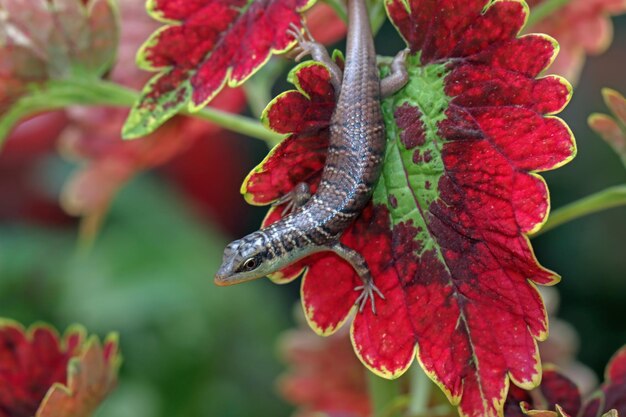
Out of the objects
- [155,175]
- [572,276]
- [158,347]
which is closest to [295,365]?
[158,347]

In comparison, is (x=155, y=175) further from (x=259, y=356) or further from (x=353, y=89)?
(x=353, y=89)

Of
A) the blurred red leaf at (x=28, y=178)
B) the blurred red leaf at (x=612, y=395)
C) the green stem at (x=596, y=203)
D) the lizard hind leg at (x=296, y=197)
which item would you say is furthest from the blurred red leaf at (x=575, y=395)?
the blurred red leaf at (x=28, y=178)

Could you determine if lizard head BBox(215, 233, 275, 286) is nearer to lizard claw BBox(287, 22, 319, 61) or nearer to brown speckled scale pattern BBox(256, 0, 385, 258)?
brown speckled scale pattern BBox(256, 0, 385, 258)

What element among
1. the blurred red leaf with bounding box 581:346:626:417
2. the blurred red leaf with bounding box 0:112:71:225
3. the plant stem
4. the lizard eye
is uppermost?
the lizard eye

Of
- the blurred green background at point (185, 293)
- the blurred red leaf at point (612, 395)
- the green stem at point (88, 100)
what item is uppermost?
the green stem at point (88, 100)

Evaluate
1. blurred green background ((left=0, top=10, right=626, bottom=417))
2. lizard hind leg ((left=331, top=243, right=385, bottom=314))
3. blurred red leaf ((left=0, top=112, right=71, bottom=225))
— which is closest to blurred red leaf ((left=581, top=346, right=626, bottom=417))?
lizard hind leg ((left=331, top=243, right=385, bottom=314))

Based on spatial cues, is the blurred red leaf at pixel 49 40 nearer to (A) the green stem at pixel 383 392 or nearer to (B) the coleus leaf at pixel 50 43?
(B) the coleus leaf at pixel 50 43
